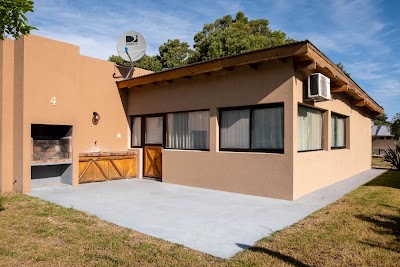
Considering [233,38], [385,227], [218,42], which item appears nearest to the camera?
[385,227]

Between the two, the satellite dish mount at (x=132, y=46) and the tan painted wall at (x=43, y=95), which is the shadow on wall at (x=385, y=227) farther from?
the satellite dish mount at (x=132, y=46)

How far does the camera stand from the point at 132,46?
1154 cm

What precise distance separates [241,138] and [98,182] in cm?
512

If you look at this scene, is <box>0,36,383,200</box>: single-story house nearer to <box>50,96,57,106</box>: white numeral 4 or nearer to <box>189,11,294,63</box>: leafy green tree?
<box>50,96,57,106</box>: white numeral 4

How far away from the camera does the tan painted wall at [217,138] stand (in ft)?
24.4

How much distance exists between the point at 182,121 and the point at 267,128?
3228 mm

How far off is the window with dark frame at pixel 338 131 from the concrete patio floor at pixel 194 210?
2005 mm

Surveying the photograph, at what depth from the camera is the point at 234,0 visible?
12.1m

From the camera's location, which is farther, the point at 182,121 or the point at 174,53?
the point at 174,53

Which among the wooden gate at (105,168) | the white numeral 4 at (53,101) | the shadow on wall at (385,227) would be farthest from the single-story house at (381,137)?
the white numeral 4 at (53,101)

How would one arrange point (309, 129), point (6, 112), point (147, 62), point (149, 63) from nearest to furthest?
point (6, 112), point (309, 129), point (147, 62), point (149, 63)

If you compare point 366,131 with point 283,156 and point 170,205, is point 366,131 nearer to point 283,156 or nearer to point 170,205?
point 283,156

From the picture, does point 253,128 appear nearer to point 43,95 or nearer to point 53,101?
point 53,101

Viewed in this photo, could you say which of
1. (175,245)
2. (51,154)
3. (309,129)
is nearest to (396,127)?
(309,129)
